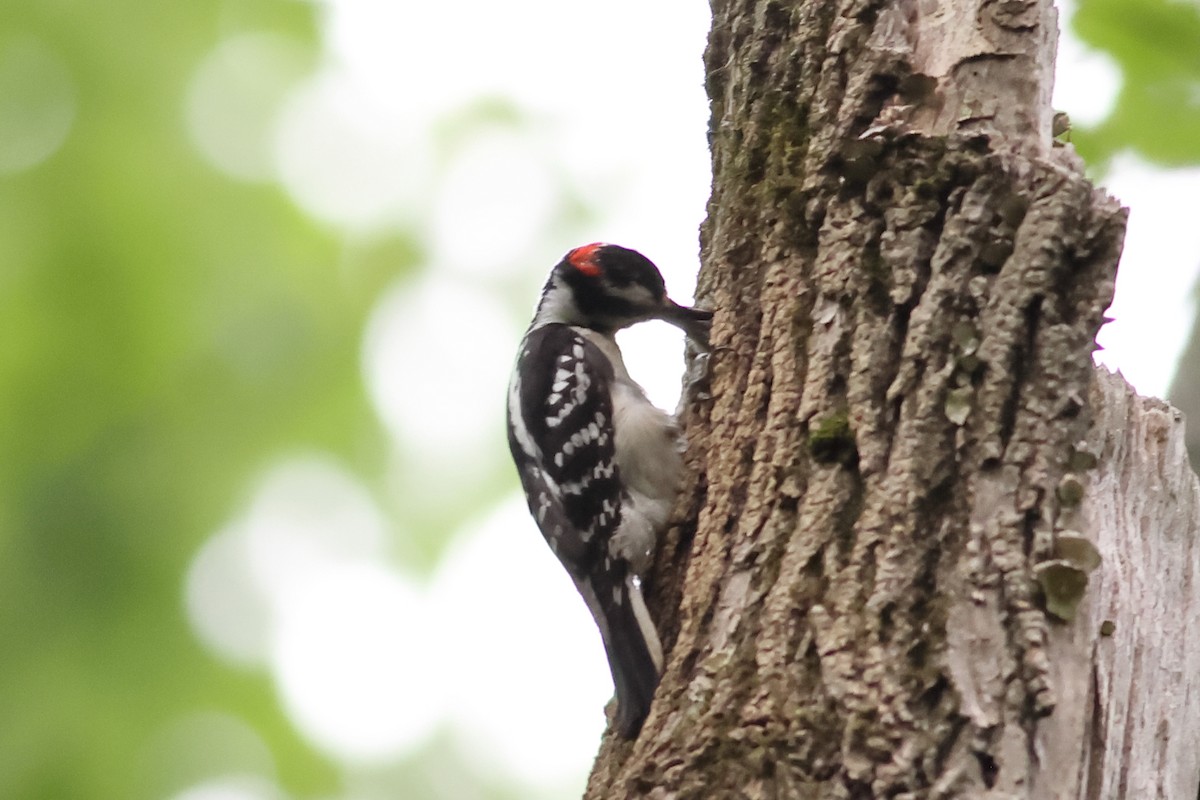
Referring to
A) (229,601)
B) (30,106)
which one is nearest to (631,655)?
(229,601)

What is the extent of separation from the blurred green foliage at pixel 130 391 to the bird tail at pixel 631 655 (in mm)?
→ 3042

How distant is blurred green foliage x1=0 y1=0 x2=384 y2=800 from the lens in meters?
4.95

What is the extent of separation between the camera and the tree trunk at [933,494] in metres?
1.95

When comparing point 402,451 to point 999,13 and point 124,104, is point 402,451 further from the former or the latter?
point 999,13

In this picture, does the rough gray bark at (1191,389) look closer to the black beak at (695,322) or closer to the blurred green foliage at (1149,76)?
the blurred green foliage at (1149,76)

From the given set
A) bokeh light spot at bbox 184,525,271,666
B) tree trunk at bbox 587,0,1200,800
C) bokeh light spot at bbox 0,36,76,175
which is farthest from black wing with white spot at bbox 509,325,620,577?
bokeh light spot at bbox 0,36,76,175

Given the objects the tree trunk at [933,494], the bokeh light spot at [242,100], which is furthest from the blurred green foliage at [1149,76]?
the bokeh light spot at [242,100]

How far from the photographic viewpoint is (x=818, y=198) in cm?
257

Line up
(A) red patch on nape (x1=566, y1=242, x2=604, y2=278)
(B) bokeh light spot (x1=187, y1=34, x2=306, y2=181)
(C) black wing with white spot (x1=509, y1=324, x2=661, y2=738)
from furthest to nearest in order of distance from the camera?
(B) bokeh light spot (x1=187, y1=34, x2=306, y2=181), (A) red patch on nape (x1=566, y1=242, x2=604, y2=278), (C) black wing with white spot (x1=509, y1=324, x2=661, y2=738)

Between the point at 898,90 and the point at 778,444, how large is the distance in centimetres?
79

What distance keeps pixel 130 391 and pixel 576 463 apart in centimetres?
276

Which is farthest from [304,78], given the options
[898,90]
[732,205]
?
[898,90]

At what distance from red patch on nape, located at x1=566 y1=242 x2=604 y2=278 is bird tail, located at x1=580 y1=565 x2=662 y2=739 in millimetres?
1443

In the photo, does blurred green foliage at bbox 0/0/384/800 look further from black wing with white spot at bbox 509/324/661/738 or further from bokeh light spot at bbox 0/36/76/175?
black wing with white spot at bbox 509/324/661/738
